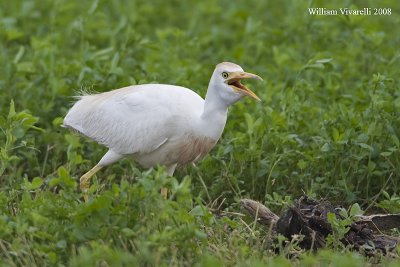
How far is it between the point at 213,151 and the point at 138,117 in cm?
116

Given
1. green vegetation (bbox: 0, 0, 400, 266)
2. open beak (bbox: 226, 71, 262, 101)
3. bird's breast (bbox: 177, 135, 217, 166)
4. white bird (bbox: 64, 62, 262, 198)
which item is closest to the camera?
green vegetation (bbox: 0, 0, 400, 266)

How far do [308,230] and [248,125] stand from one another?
159cm

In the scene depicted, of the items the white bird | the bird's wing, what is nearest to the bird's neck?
the white bird

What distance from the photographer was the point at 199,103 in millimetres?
7473

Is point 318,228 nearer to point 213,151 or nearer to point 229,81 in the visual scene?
point 229,81

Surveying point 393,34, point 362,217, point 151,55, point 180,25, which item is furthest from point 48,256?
point 180,25

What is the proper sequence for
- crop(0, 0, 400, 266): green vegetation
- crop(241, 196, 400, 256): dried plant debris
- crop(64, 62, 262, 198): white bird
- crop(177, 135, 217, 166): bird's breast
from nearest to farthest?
crop(0, 0, 400, 266): green vegetation
crop(241, 196, 400, 256): dried plant debris
crop(64, 62, 262, 198): white bird
crop(177, 135, 217, 166): bird's breast

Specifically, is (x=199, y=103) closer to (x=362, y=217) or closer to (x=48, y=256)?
(x=362, y=217)

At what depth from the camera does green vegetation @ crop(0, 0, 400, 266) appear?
604 cm

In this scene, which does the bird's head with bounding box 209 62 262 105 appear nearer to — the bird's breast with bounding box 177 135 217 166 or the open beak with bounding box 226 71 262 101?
the open beak with bounding box 226 71 262 101

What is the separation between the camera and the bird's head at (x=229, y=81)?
702 cm

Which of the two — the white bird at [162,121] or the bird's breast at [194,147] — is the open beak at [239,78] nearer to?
the white bird at [162,121]

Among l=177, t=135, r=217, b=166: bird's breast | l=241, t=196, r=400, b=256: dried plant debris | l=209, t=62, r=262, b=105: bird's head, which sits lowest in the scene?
l=241, t=196, r=400, b=256: dried plant debris

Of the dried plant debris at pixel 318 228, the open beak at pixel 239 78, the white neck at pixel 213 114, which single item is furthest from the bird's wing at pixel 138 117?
the dried plant debris at pixel 318 228
